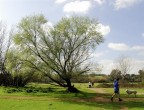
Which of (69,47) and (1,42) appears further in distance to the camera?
(1,42)

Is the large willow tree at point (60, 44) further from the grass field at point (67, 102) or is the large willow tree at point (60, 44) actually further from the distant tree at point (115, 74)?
the distant tree at point (115, 74)

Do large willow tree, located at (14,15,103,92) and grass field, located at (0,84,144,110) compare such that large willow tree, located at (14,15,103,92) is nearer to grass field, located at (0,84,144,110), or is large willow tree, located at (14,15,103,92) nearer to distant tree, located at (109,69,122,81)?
grass field, located at (0,84,144,110)

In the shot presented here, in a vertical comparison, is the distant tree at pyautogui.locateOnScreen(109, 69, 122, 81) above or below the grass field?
above

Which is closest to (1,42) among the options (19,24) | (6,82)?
(6,82)

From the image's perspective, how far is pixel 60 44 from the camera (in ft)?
152

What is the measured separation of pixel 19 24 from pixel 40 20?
3.56 m

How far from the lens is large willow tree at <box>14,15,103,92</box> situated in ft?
152

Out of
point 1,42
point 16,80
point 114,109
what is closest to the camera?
point 114,109

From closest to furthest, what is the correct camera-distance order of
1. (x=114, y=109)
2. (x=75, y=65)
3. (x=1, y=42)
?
(x=114, y=109) < (x=75, y=65) < (x=1, y=42)

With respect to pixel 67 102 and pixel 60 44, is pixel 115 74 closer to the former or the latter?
pixel 60 44

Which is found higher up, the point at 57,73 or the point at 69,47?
the point at 69,47

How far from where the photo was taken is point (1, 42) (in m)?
74.6

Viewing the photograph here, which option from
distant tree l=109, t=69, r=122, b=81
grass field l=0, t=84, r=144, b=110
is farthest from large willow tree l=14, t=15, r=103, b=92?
distant tree l=109, t=69, r=122, b=81

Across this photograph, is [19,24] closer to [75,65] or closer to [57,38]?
[57,38]
